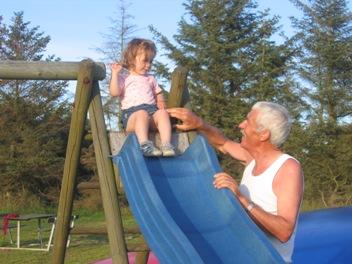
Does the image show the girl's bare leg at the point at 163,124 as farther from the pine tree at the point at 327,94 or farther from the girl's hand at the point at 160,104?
the pine tree at the point at 327,94

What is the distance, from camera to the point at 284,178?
2.87 m

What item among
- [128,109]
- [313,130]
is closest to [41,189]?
[313,130]

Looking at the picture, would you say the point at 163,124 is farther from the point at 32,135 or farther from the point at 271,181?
the point at 32,135

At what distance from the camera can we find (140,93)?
3.85m

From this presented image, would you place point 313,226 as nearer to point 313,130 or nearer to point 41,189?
point 313,130

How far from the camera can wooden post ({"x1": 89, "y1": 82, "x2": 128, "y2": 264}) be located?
3.66m

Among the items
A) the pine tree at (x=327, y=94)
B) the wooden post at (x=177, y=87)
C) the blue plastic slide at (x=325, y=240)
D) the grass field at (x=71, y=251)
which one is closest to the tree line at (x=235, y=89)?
the pine tree at (x=327, y=94)

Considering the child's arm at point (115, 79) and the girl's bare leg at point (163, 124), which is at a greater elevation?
the child's arm at point (115, 79)

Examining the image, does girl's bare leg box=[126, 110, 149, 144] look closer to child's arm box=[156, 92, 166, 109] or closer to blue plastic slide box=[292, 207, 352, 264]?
child's arm box=[156, 92, 166, 109]

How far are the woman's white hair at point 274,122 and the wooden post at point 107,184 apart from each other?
42.2 inches

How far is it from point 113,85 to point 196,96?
16.5 metres

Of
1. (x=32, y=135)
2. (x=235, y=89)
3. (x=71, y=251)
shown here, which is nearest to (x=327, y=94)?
(x=235, y=89)

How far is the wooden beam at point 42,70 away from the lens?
361 centimetres

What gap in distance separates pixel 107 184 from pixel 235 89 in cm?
1709
